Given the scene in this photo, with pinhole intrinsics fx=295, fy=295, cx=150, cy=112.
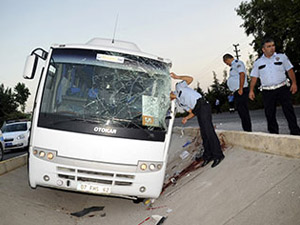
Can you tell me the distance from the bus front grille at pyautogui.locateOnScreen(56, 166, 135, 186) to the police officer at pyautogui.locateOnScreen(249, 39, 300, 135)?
9.68 ft

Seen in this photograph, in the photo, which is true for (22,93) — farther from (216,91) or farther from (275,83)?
(275,83)

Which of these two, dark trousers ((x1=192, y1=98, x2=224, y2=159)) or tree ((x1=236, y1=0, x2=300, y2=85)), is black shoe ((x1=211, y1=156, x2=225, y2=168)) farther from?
tree ((x1=236, y1=0, x2=300, y2=85))

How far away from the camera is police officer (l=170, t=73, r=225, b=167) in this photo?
5.76 meters

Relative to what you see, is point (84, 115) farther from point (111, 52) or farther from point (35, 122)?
point (111, 52)

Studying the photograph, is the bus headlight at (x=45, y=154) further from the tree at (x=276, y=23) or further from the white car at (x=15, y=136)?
the tree at (x=276, y=23)

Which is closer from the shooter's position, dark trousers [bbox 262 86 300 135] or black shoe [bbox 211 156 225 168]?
dark trousers [bbox 262 86 300 135]

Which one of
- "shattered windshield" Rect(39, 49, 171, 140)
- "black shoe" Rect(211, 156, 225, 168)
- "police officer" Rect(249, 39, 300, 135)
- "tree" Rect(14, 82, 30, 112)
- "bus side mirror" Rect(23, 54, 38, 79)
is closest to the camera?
"shattered windshield" Rect(39, 49, 171, 140)

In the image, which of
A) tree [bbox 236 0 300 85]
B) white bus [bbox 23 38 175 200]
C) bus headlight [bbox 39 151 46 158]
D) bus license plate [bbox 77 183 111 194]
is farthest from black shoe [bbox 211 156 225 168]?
tree [bbox 236 0 300 85]

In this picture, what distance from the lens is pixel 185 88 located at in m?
6.12

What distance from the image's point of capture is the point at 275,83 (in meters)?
5.50

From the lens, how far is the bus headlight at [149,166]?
4844mm

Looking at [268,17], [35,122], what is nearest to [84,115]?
[35,122]

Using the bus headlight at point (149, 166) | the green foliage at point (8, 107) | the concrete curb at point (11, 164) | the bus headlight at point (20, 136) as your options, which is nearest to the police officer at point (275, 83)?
the bus headlight at point (149, 166)

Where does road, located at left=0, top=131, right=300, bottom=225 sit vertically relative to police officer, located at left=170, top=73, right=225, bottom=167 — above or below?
below
